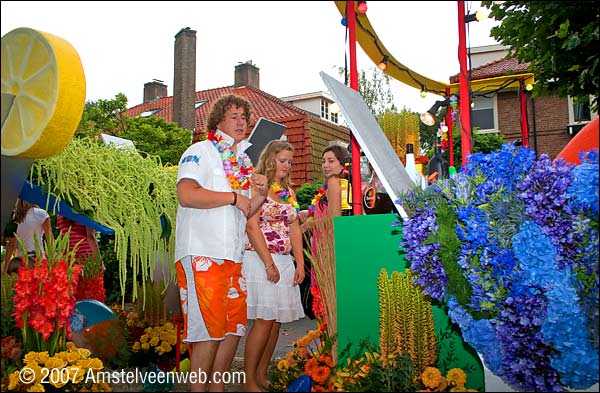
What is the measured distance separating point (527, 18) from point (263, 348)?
12.1ft

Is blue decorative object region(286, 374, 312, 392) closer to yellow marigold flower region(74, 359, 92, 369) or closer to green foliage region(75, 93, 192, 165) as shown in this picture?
yellow marigold flower region(74, 359, 92, 369)

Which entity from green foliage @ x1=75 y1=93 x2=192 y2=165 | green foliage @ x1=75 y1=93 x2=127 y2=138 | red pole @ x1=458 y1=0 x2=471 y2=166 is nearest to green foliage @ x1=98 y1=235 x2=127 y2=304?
red pole @ x1=458 y1=0 x2=471 y2=166

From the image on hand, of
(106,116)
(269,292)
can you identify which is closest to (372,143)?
(269,292)

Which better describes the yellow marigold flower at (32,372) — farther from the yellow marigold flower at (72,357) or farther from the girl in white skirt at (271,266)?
the girl in white skirt at (271,266)

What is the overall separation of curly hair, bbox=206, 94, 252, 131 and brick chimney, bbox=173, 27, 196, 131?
570 inches

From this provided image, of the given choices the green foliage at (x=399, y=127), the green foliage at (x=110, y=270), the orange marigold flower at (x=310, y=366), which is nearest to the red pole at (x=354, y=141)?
the orange marigold flower at (x=310, y=366)

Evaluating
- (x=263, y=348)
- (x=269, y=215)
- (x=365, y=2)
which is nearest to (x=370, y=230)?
(x=269, y=215)

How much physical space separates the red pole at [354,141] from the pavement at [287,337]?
1.49m

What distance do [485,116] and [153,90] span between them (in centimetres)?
1552

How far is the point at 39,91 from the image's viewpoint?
2.31 m

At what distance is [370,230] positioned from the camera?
281cm

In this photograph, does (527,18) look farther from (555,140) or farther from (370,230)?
(555,140)

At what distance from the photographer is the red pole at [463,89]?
117 inches

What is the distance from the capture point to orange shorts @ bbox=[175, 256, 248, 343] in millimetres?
Result: 2406
